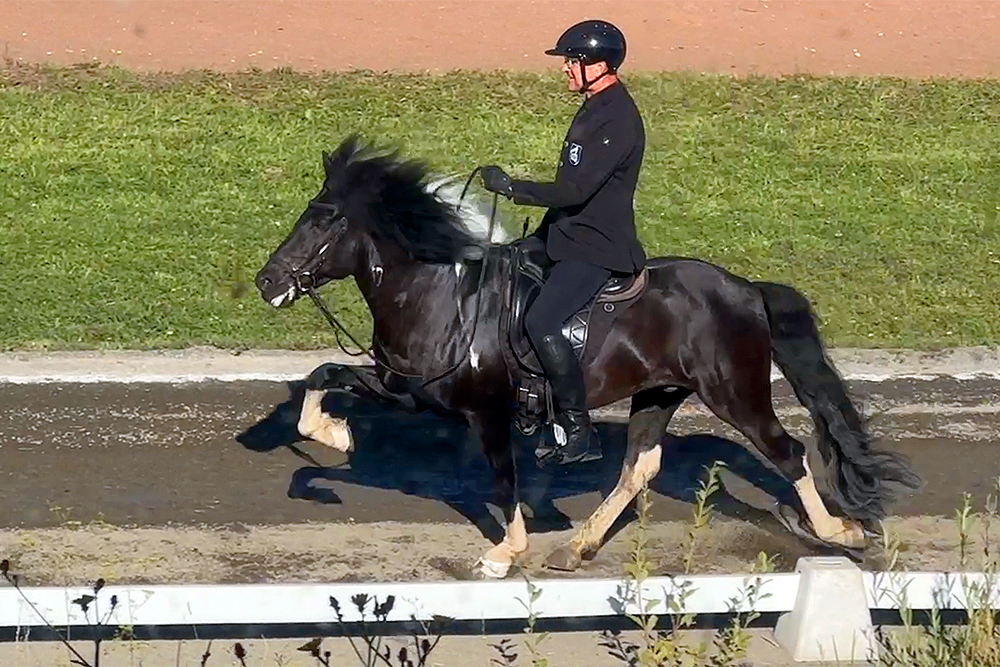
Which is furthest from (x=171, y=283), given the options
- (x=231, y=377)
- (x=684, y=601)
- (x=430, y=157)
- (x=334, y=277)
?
(x=684, y=601)

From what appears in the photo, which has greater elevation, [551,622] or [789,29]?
[789,29]

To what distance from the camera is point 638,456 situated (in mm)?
8734

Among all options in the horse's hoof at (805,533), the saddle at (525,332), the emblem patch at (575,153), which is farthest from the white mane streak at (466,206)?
the horse's hoof at (805,533)

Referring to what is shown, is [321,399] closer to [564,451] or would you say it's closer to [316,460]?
[316,460]

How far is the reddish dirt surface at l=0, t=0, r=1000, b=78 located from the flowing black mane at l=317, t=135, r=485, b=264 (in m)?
12.9

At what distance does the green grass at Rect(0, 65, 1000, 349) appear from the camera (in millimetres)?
12906

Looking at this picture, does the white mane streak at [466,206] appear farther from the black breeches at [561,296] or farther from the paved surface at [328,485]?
the paved surface at [328,485]

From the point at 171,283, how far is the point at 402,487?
15.3ft

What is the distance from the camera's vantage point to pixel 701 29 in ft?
77.5

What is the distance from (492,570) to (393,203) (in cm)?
179

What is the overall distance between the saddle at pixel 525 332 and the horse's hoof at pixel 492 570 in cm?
72

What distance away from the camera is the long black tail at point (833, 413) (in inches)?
338

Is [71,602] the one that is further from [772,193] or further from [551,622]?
[772,193]

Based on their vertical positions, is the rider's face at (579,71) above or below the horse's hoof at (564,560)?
above
